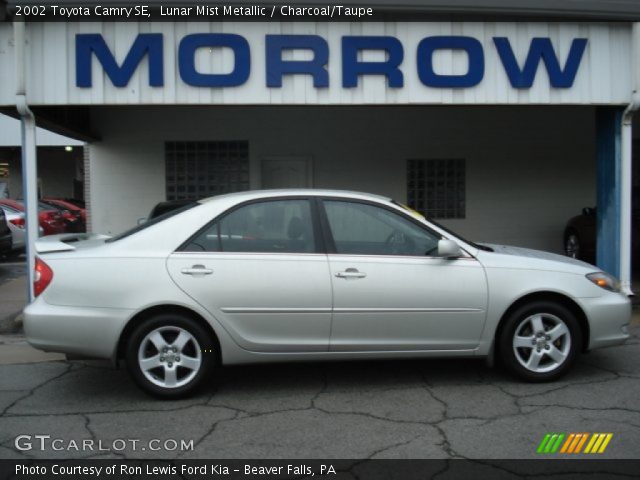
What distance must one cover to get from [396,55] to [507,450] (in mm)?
4885

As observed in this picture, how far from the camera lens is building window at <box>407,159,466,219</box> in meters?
12.3

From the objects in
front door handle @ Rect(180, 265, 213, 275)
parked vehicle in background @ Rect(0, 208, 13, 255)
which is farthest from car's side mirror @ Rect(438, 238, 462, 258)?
parked vehicle in background @ Rect(0, 208, 13, 255)

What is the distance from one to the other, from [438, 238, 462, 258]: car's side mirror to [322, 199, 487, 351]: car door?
0.06 m

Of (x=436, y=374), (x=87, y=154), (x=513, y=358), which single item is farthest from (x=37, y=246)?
(x=87, y=154)

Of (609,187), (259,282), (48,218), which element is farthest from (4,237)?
(609,187)

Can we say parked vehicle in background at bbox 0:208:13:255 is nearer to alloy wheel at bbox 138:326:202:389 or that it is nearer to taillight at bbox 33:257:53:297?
taillight at bbox 33:257:53:297

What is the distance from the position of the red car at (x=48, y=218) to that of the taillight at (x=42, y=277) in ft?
→ 37.9

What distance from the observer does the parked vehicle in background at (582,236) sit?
11.1m

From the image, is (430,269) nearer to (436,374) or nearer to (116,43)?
(436,374)

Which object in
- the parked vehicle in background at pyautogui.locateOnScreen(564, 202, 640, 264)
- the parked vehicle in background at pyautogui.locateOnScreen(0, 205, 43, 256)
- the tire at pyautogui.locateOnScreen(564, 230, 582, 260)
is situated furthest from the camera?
the parked vehicle in background at pyautogui.locateOnScreen(0, 205, 43, 256)

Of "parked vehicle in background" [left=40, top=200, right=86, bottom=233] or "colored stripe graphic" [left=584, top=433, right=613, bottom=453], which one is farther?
"parked vehicle in background" [left=40, top=200, right=86, bottom=233]

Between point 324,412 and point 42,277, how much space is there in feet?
7.37

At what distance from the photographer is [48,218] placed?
53.4 ft
